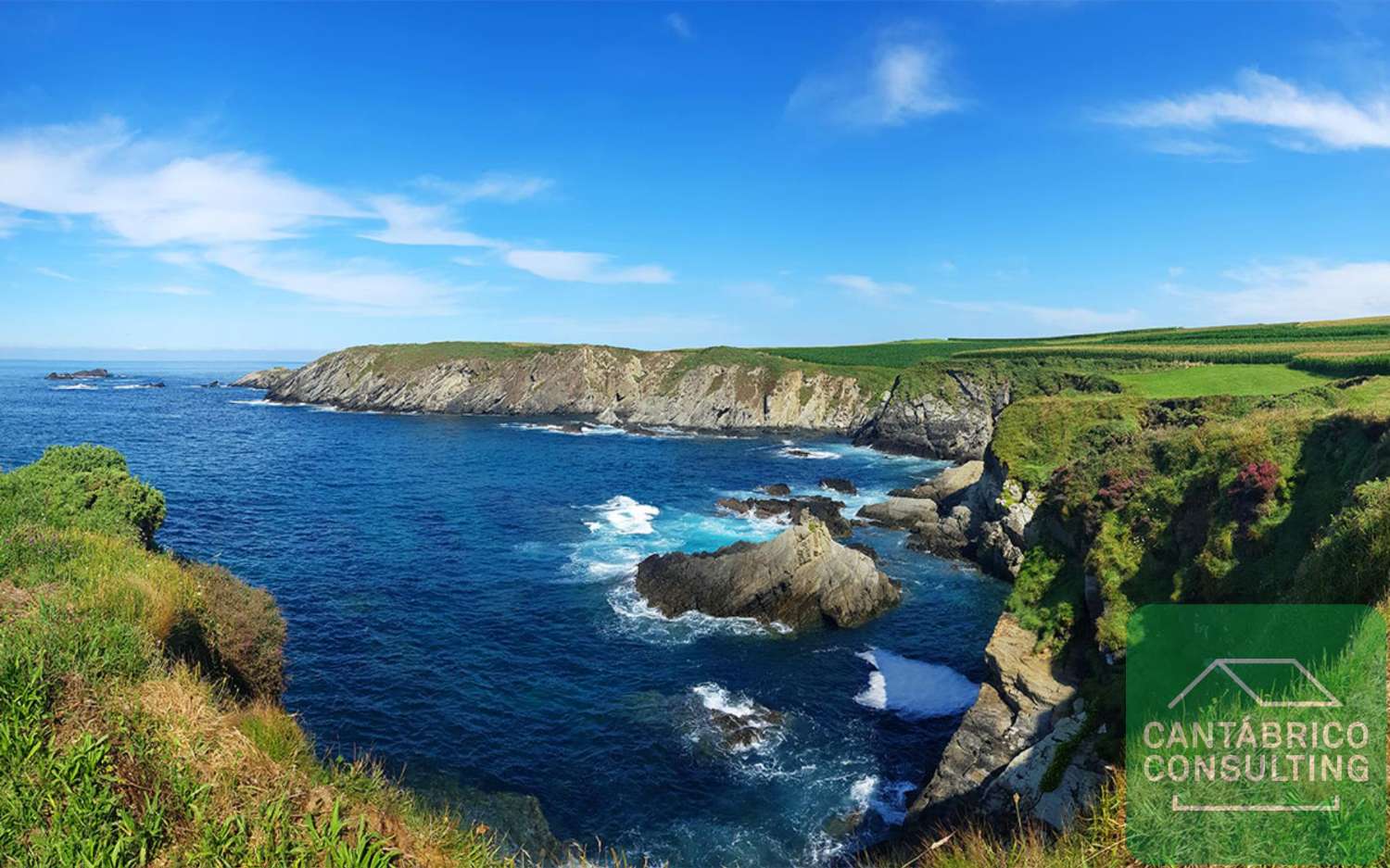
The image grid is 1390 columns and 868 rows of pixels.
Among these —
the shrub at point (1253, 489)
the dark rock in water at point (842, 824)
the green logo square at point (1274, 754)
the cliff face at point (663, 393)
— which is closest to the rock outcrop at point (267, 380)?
the cliff face at point (663, 393)

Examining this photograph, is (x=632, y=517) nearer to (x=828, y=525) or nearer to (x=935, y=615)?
(x=828, y=525)

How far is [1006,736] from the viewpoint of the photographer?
69.0 ft

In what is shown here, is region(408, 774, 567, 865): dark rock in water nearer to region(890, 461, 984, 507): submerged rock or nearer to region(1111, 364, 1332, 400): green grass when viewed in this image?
region(890, 461, 984, 507): submerged rock

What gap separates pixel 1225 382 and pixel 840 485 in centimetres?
3501

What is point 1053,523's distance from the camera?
92.5 ft

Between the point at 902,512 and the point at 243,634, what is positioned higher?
the point at 243,634

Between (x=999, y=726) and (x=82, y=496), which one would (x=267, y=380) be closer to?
(x=82, y=496)

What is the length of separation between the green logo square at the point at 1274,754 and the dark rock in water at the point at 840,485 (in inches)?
2313

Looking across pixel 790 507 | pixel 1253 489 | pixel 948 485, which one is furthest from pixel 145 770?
pixel 948 485

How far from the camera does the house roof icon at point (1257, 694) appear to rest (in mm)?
8336

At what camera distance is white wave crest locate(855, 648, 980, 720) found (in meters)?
28.7

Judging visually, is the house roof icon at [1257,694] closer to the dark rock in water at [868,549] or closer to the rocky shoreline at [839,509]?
the rocky shoreline at [839,509]

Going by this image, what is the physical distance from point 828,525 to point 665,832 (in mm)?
36051

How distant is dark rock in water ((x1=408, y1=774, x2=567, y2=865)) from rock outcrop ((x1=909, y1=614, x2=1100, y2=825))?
12093 millimetres
